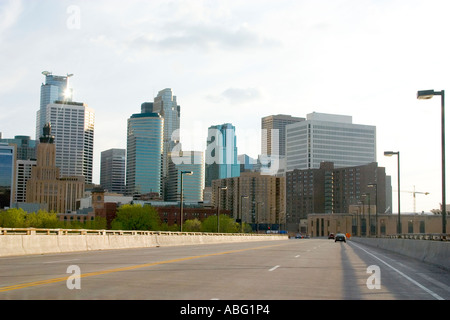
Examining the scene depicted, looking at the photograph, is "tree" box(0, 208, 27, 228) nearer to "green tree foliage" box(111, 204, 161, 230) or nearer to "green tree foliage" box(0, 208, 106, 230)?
"green tree foliage" box(0, 208, 106, 230)

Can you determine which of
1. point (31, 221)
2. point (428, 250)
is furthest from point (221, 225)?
A: point (428, 250)

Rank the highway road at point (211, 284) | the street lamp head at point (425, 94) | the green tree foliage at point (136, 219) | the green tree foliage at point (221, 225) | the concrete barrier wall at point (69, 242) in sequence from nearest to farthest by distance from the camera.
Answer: the highway road at point (211, 284) < the concrete barrier wall at point (69, 242) < the street lamp head at point (425, 94) < the green tree foliage at point (136, 219) < the green tree foliage at point (221, 225)

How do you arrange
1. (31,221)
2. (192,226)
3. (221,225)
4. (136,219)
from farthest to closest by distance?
(192,226) → (221,225) → (31,221) → (136,219)

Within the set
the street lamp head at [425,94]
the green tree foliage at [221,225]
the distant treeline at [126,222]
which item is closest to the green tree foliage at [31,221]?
the distant treeline at [126,222]

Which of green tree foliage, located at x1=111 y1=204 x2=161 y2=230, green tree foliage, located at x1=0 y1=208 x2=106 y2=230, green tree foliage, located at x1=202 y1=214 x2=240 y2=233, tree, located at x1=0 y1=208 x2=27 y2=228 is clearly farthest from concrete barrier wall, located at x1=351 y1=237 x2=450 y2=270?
tree, located at x1=0 y1=208 x2=27 y2=228

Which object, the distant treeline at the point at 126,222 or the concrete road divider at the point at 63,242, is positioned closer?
the concrete road divider at the point at 63,242

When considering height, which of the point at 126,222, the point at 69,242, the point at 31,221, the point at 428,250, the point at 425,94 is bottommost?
the point at 31,221

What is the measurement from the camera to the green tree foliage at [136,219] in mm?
167250

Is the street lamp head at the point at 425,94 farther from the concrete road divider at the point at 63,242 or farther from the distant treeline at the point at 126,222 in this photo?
the distant treeline at the point at 126,222

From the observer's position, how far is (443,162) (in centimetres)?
2891

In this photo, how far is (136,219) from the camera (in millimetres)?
167750

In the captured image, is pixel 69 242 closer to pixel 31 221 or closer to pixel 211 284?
pixel 211 284
